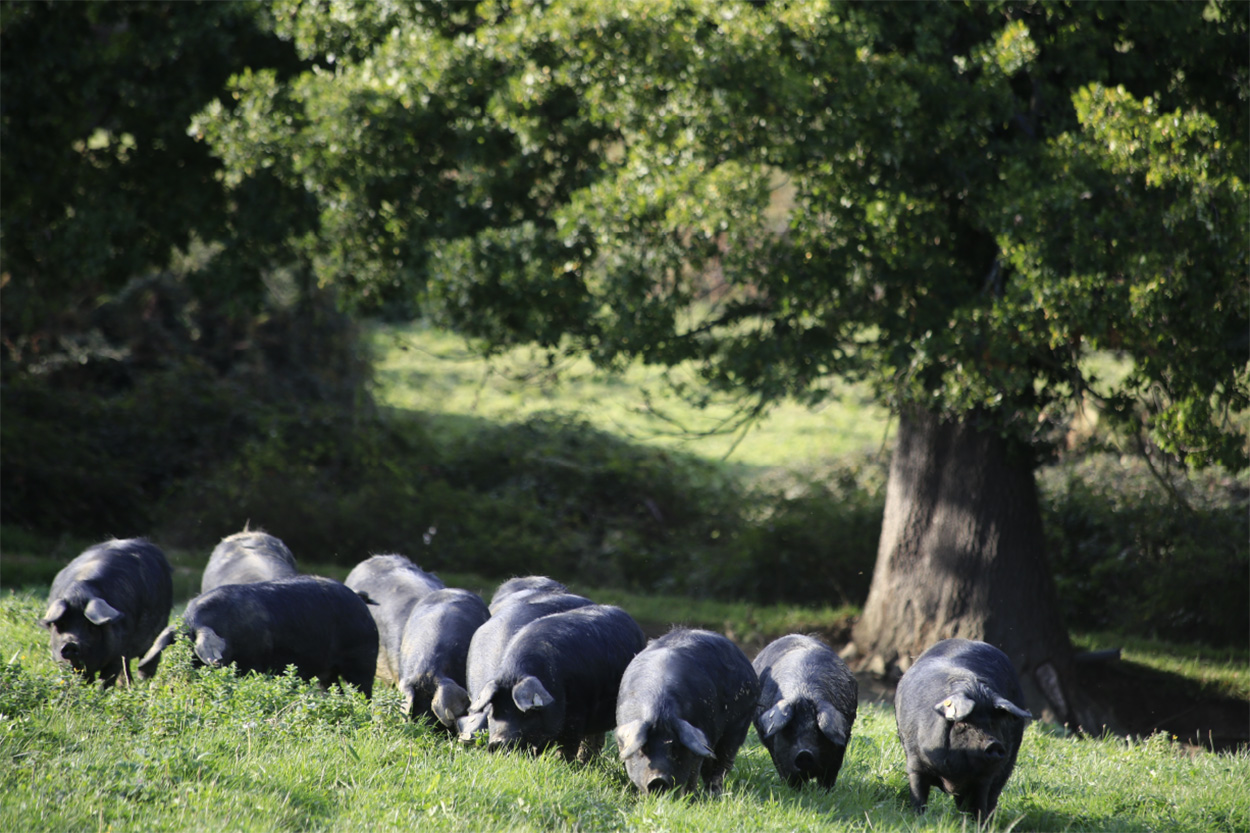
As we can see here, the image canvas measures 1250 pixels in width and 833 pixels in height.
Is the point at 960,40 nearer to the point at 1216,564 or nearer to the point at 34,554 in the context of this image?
the point at 1216,564

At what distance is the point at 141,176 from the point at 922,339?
927cm

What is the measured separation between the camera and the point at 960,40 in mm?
10531

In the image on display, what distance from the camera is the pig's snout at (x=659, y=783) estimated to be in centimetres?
553

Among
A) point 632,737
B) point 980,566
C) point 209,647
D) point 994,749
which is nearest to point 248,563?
point 209,647

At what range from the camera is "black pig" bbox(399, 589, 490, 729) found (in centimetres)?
659

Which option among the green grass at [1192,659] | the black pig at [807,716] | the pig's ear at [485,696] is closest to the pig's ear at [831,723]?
the black pig at [807,716]

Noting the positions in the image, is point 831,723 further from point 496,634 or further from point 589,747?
point 496,634

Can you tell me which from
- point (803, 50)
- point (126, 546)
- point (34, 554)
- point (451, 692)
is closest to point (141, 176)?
point (34, 554)

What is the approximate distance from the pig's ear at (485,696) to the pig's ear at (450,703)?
572 mm

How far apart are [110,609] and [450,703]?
2.34 m

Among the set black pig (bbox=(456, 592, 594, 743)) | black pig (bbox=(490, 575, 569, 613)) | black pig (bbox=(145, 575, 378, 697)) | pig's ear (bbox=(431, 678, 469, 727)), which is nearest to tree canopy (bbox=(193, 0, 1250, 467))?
black pig (bbox=(490, 575, 569, 613))

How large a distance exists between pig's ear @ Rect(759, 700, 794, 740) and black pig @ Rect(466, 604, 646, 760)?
0.90 m

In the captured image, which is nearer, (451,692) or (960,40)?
(451,692)

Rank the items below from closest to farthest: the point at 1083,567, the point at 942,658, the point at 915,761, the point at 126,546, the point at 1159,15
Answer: the point at 915,761 → the point at 942,658 → the point at 126,546 → the point at 1159,15 → the point at 1083,567
